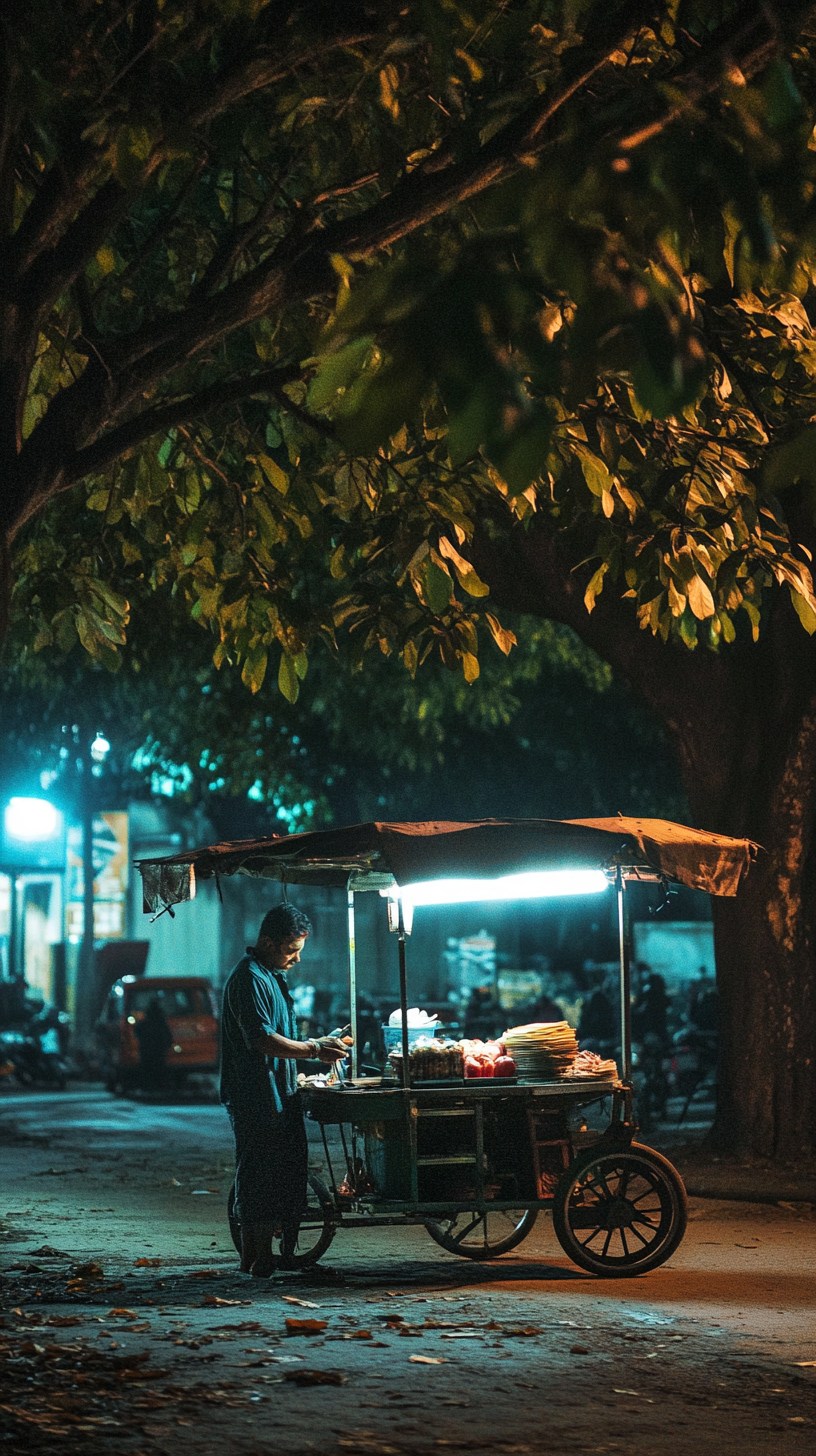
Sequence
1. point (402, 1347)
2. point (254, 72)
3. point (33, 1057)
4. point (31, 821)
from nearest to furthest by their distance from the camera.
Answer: point (402, 1347), point (254, 72), point (33, 1057), point (31, 821)

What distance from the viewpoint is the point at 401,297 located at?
12.2ft

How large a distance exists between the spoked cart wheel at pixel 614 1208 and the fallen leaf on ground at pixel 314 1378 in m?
2.81

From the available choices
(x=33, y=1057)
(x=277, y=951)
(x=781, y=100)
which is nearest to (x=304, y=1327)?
(x=277, y=951)

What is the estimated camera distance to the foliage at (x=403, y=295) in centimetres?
377

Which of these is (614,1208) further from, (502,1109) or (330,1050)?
(330,1050)

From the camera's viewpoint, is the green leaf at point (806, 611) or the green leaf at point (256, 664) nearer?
the green leaf at point (806, 611)

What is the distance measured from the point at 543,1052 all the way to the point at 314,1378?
Result: 136 inches

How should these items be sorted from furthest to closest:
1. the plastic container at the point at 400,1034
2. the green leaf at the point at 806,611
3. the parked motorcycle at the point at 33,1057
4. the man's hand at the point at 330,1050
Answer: the parked motorcycle at the point at 33,1057 → the plastic container at the point at 400,1034 → the man's hand at the point at 330,1050 → the green leaf at the point at 806,611

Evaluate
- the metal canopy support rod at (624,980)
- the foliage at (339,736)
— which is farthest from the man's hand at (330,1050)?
the foliage at (339,736)

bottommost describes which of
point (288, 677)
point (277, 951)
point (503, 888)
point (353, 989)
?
point (353, 989)

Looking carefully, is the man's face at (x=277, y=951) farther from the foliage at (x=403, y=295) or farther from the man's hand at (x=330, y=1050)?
the foliage at (x=403, y=295)

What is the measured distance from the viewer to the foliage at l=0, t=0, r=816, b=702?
3768 millimetres

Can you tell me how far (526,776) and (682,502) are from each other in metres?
23.2

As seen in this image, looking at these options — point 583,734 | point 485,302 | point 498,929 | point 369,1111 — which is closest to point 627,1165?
point 369,1111
